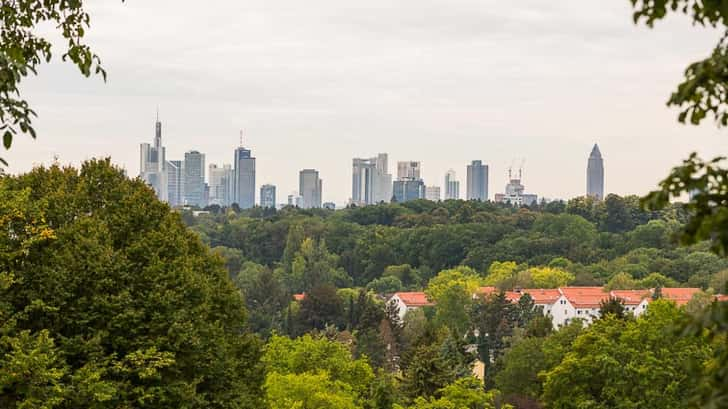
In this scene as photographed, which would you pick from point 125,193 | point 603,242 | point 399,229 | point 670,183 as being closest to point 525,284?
point 603,242

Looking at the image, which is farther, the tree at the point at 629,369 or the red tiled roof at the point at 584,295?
the red tiled roof at the point at 584,295

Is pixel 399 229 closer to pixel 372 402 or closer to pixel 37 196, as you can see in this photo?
pixel 372 402

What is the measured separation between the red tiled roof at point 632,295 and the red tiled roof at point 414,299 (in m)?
15.7

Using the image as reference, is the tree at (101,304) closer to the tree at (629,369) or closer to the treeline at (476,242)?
the tree at (629,369)

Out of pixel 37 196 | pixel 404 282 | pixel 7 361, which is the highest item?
pixel 37 196

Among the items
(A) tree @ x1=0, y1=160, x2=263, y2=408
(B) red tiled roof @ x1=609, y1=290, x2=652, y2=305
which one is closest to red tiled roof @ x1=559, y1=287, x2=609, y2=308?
(B) red tiled roof @ x1=609, y1=290, x2=652, y2=305

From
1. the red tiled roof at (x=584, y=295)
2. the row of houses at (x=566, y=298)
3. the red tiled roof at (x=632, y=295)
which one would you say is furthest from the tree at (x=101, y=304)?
the red tiled roof at (x=584, y=295)

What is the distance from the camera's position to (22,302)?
52.7ft

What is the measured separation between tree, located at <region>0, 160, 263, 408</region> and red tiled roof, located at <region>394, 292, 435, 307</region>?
67.3 m

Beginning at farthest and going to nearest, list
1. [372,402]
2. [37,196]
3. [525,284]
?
[525,284], [372,402], [37,196]

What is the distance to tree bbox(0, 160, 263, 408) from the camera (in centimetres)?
1480

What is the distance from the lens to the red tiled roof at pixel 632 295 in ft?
242

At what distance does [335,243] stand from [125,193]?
101164 mm

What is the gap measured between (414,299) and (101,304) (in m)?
72.4
